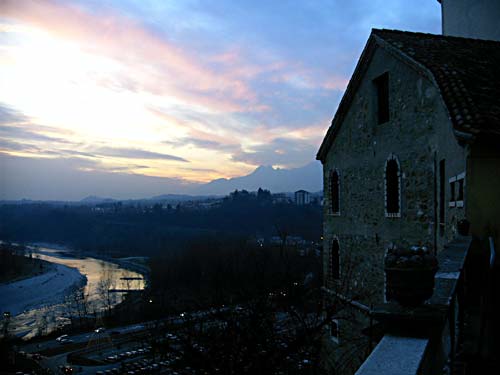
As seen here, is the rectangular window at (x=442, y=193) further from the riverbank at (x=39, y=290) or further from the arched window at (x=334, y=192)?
the riverbank at (x=39, y=290)

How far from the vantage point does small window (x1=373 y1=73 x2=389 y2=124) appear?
10.9 m

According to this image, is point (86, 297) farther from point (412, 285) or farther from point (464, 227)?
point (412, 285)

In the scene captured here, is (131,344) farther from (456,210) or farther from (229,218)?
(229,218)

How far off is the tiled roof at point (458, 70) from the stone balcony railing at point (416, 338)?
3965mm

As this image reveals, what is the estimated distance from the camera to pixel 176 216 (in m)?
119

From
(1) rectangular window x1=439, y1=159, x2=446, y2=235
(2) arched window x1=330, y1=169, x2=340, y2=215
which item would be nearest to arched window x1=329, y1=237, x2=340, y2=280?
(2) arched window x1=330, y1=169, x2=340, y2=215

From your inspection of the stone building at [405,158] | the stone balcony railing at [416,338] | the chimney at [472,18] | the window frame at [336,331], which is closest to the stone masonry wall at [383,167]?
the stone building at [405,158]

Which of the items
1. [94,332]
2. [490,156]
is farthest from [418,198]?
[94,332]

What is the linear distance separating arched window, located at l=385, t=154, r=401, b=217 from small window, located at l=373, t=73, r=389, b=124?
4.08 feet

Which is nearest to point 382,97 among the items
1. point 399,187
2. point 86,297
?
point 399,187

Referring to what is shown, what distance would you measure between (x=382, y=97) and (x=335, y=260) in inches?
A: 233

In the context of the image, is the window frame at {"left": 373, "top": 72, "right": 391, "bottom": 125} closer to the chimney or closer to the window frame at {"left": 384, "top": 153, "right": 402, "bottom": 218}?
the window frame at {"left": 384, "top": 153, "right": 402, "bottom": 218}

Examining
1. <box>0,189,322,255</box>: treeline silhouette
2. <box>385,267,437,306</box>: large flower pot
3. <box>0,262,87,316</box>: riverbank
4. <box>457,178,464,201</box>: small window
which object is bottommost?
<box>0,262,87,316</box>: riverbank

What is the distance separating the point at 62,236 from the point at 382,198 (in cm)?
12076
